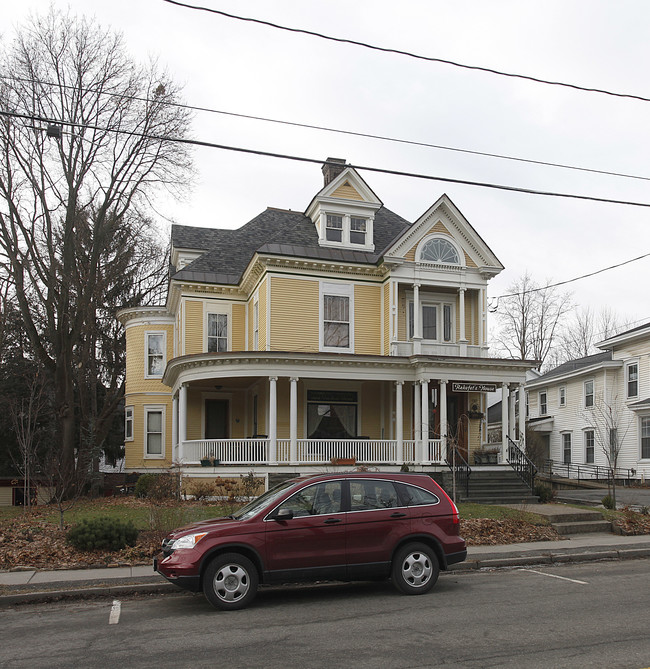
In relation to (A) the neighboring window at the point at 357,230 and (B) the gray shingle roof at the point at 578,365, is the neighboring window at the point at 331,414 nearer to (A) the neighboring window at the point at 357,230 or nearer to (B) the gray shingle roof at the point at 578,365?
(A) the neighboring window at the point at 357,230

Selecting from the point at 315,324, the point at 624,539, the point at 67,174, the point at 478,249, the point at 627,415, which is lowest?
the point at 624,539

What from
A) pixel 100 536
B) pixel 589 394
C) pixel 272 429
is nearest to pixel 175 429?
pixel 272 429

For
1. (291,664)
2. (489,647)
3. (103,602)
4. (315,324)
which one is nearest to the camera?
(291,664)

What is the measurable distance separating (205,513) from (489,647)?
33.9 ft

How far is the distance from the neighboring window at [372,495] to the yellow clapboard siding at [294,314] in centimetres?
1495

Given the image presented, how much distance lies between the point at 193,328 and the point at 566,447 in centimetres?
2538

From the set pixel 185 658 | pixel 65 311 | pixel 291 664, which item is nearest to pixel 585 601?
pixel 291 664

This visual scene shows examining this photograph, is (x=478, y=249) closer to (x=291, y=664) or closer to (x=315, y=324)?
(x=315, y=324)

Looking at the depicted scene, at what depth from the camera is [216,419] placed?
2839 cm

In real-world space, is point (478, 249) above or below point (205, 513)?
above

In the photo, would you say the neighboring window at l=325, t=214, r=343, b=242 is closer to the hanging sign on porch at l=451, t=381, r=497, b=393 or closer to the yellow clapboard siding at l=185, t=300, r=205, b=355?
the yellow clapboard siding at l=185, t=300, r=205, b=355

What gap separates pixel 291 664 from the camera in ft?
21.7

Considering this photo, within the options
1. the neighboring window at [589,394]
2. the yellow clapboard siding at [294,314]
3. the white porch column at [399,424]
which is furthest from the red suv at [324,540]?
the neighboring window at [589,394]

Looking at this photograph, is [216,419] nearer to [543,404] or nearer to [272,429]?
[272,429]
